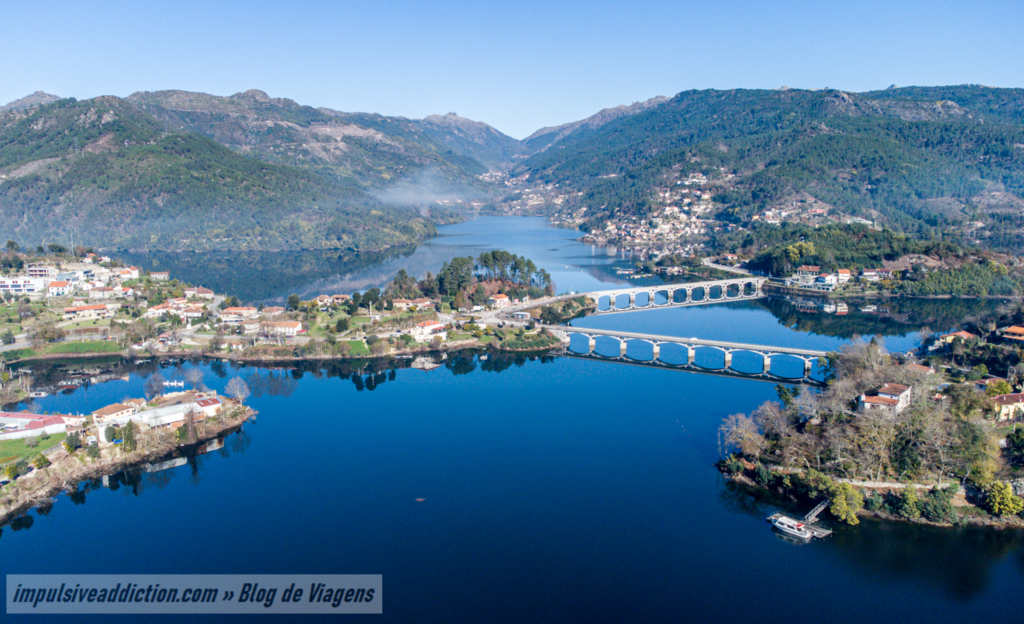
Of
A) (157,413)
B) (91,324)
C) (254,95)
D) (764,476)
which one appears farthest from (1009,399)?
(254,95)

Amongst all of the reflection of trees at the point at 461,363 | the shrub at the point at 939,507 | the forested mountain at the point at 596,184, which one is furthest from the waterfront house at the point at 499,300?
the forested mountain at the point at 596,184

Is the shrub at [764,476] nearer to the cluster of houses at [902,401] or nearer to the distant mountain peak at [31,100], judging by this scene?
the cluster of houses at [902,401]

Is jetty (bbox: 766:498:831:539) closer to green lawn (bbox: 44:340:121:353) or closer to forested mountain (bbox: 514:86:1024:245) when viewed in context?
green lawn (bbox: 44:340:121:353)

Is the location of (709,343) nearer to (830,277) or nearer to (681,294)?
(681,294)

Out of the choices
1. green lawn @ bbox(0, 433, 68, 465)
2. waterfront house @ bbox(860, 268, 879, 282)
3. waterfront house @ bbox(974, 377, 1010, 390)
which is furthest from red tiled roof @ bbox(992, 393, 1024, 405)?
waterfront house @ bbox(860, 268, 879, 282)

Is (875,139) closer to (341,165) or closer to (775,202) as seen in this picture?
(775,202)

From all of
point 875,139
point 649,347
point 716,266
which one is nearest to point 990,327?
point 649,347
